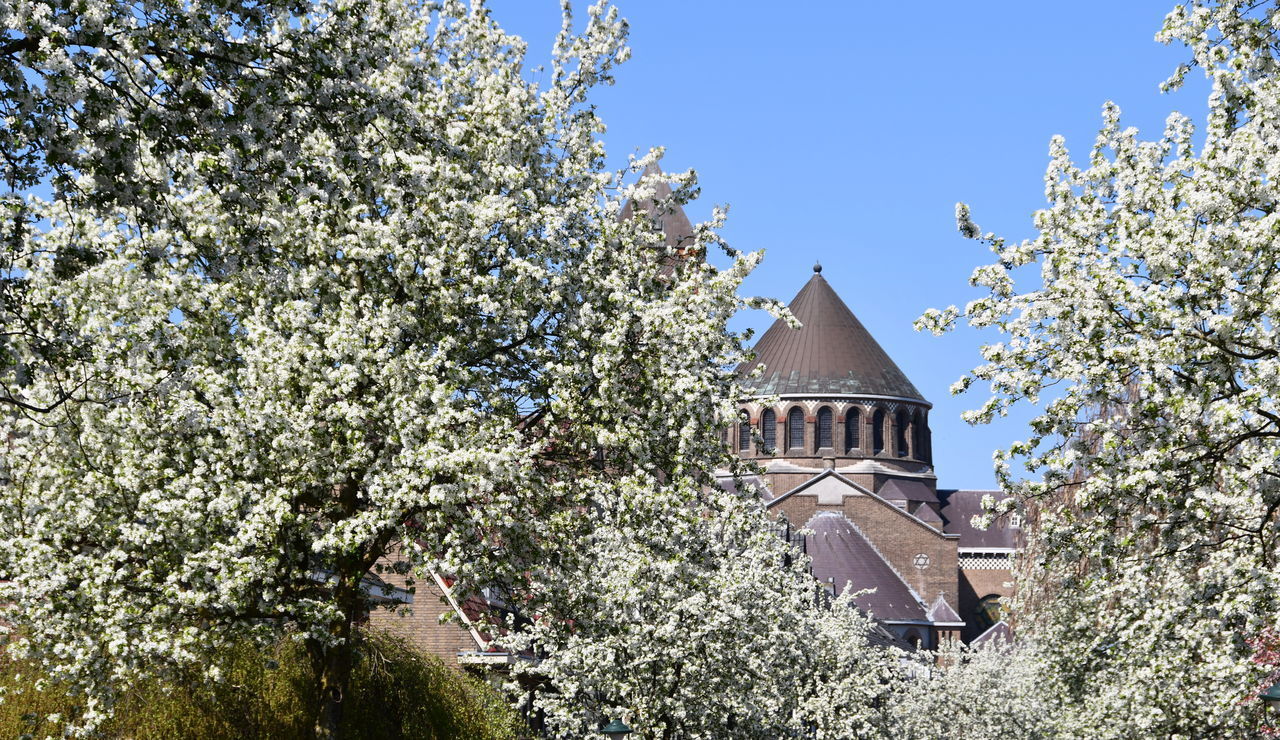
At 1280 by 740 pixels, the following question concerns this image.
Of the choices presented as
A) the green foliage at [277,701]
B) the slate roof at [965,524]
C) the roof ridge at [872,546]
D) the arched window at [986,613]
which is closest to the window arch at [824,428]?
the roof ridge at [872,546]

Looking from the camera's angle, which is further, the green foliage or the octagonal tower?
the octagonal tower

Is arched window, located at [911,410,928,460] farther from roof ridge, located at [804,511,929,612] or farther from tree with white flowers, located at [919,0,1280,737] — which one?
tree with white flowers, located at [919,0,1280,737]

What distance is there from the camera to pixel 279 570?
14.8m

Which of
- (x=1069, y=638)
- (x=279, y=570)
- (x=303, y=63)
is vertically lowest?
(x=279, y=570)

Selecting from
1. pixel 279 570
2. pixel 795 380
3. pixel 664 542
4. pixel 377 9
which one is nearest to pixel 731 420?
pixel 664 542

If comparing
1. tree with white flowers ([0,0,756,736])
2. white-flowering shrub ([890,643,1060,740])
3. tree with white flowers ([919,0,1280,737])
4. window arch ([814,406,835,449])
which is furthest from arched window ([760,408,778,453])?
tree with white flowers ([919,0,1280,737])

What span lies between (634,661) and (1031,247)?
36.1 ft

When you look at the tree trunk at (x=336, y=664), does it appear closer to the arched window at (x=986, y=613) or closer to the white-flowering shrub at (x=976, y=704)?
the white-flowering shrub at (x=976, y=704)

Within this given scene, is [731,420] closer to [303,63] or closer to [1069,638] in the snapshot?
[303,63]

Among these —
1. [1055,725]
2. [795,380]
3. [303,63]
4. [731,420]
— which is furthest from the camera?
[795,380]

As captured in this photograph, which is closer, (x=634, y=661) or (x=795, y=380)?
(x=634, y=661)

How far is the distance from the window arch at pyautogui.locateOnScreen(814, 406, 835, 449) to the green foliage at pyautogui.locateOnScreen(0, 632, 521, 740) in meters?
78.4

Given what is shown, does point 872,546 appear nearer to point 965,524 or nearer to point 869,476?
point 869,476

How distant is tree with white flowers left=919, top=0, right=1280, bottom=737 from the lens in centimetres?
974
